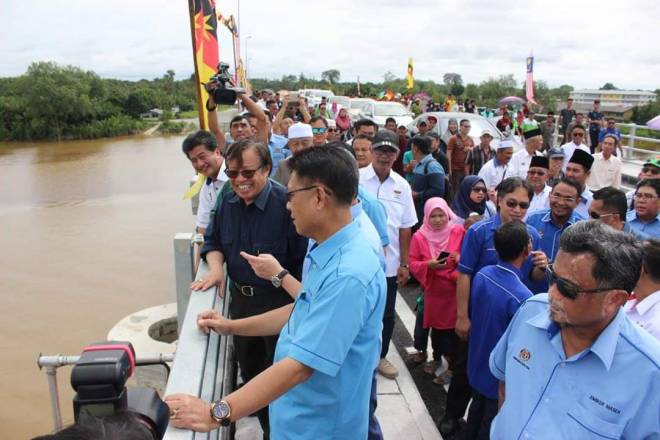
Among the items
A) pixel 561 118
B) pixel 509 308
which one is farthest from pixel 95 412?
pixel 561 118

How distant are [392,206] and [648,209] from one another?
5.97ft

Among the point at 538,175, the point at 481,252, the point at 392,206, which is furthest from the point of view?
the point at 538,175

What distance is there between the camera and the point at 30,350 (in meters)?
6.89

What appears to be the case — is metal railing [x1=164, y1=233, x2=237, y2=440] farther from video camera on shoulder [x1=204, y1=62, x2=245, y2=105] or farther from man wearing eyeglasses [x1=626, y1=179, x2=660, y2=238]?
man wearing eyeglasses [x1=626, y1=179, x2=660, y2=238]

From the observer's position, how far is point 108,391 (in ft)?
3.05

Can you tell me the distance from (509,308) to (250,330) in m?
1.32

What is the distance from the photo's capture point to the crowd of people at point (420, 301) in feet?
4.70

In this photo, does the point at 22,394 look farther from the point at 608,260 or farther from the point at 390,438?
the point at 608,260

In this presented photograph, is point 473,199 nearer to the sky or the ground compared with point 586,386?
nearer to the sky

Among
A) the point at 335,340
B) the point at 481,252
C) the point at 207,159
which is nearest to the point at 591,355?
the point at 335,340

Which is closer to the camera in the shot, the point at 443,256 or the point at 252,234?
the point at 252,234

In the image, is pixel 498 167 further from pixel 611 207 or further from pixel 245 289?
pixel 245 289

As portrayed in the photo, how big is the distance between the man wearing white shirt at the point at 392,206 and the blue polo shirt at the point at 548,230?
2.95 ft

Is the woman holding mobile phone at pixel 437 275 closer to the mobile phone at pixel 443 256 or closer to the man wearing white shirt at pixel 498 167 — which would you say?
the mobile phone at pixel 443 256
